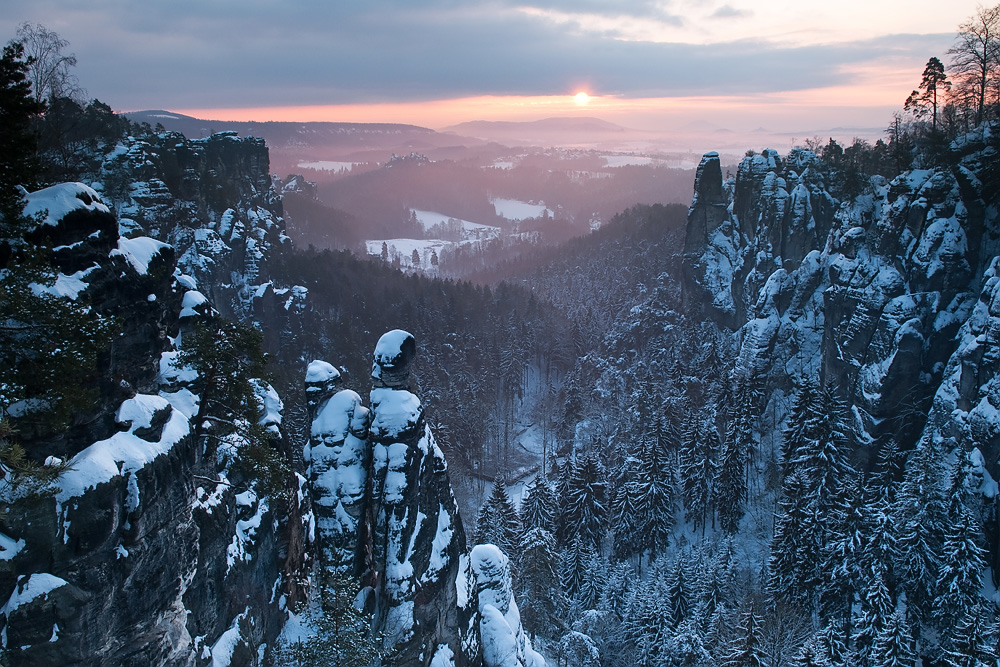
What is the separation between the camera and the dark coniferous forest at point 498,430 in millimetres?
11102

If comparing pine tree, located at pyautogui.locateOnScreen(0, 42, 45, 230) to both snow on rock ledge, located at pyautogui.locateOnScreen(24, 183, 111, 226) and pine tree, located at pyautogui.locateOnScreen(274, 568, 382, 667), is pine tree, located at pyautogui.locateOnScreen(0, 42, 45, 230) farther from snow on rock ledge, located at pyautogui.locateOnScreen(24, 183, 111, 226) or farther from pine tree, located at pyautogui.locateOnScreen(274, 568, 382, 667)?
pine tree, located at pyautogui.locateOnScreen(274, 568, 382, 667)

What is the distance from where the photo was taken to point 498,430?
229 ft

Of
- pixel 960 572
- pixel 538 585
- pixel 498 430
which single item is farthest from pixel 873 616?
pixel 498 430

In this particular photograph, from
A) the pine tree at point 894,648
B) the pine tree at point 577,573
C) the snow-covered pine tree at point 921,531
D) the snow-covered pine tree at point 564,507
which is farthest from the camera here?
the snow-covered pine tree at point 564,507

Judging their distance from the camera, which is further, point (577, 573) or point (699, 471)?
point (699, 471)

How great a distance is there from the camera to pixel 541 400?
7800cm

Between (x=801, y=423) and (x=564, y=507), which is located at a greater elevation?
(x=801, y=423)

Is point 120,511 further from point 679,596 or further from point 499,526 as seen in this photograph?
point 679,596

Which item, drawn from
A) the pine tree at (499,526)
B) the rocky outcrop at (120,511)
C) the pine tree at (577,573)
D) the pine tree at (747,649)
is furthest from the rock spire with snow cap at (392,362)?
the pine tree at (577,573)

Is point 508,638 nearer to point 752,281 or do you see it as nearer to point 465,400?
point 465,400

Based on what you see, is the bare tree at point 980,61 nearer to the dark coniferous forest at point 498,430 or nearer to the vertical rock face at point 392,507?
the dark coniferous forest at point 498,430

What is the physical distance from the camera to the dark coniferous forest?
11102mm

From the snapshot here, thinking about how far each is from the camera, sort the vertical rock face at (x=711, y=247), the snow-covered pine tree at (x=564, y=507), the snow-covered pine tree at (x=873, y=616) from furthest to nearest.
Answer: the vertical rock face at (x=711, y=247)
the snow-covered pine tree at (x=564, y=507)
the snow-covered pine tree at (x=873, y=616)

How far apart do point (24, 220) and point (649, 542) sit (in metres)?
43.3
